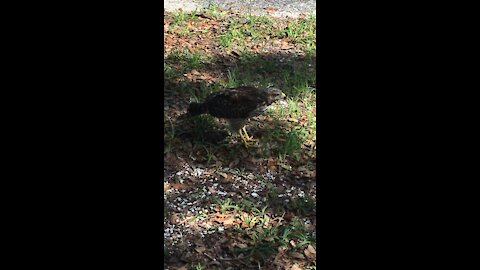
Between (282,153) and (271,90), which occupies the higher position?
(271,90)

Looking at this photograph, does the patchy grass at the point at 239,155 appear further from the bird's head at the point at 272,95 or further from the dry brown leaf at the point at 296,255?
the bird's head at the point at 272,95

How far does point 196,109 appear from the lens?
4414mm

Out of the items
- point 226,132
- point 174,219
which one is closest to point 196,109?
point 226,132

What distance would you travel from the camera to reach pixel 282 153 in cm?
443

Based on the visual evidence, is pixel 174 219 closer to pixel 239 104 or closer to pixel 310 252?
pixel 310 252

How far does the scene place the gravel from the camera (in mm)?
6875

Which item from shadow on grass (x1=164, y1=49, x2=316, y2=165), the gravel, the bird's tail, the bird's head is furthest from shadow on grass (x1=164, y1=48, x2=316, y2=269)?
the gravel

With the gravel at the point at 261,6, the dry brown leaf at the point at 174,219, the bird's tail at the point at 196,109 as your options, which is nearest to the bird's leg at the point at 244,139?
the bird's tail at the point at 196,109

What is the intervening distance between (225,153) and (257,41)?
1.99 metres

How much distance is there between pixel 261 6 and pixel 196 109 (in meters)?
2.93

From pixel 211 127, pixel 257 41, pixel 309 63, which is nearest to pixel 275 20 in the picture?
pixel 257 41

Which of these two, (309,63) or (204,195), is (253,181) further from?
(309,63)

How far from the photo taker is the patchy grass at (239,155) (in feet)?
11.5
